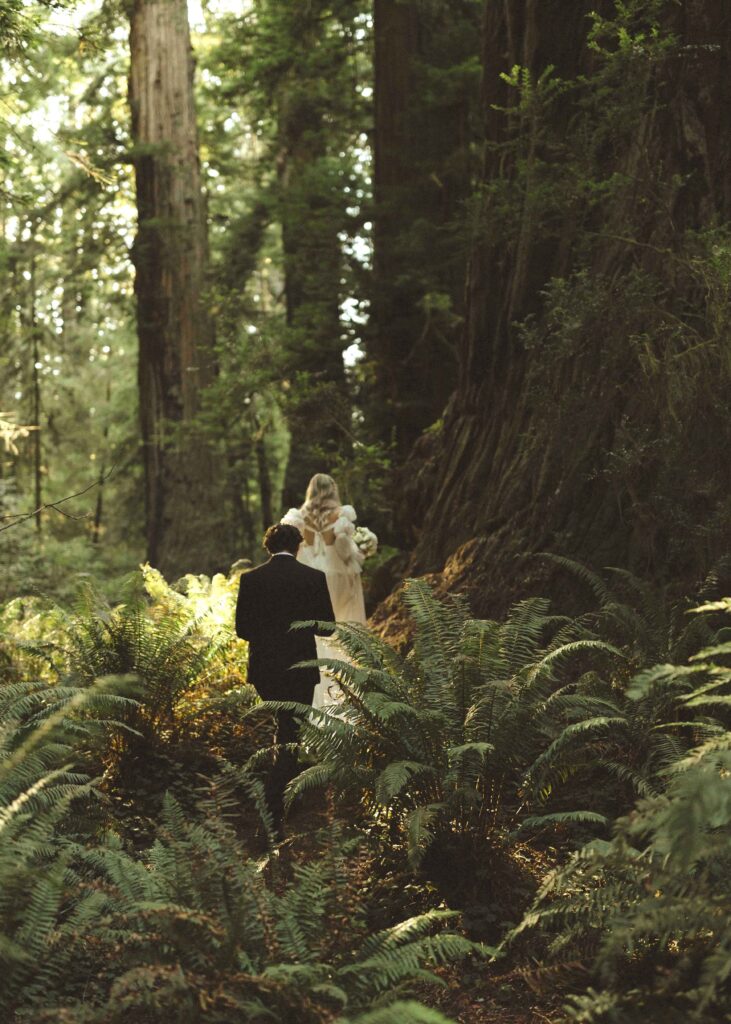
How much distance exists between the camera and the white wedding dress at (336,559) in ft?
30.0

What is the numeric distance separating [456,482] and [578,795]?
4161mm

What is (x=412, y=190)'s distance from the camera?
14.5m

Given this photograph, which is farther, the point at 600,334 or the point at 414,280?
the point at 414,280

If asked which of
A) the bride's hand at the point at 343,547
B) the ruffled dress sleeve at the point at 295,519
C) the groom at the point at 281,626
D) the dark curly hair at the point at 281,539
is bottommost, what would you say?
the groom at the point at 281,626

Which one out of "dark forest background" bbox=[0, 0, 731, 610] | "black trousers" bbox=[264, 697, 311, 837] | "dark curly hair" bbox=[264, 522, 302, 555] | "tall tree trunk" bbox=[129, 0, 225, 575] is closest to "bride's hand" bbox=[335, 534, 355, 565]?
"dark forest background" bbox=[0, 0, 731, 610]

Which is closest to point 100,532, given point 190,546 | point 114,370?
point 114,370

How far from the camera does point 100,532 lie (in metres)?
30.6

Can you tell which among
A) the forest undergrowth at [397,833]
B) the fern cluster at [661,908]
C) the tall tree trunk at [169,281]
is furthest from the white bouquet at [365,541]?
the tall tree trunk at [169,281]

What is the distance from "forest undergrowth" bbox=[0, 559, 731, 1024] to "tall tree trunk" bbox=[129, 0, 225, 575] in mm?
6995

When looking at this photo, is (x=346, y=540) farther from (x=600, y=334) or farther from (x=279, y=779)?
(x=279, y=779)

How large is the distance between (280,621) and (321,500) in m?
A: 2.28

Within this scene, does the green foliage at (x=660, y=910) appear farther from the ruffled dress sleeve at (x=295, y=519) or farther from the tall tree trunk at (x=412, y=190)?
the tall tree trunk at (x=412, y=190)

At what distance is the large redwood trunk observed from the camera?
7.21m

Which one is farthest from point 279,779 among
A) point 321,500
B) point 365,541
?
point 365,541
